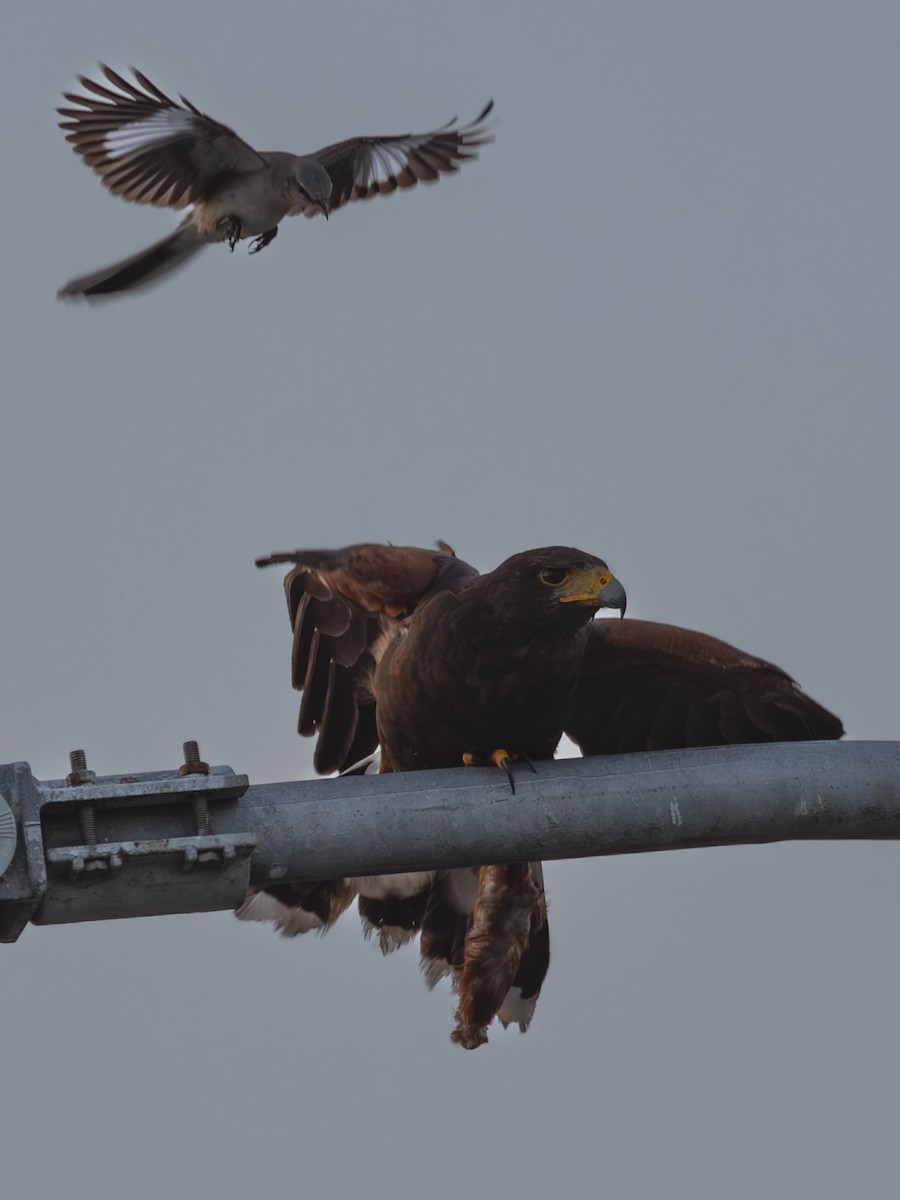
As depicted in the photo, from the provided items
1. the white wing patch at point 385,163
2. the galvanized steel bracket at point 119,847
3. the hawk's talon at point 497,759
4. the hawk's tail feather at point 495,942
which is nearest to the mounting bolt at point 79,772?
the galvanized steel bracket at point 119,847

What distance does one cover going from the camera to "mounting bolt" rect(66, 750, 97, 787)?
370 cm

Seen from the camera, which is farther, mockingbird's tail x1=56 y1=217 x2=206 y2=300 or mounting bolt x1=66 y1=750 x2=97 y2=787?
mockingbird's tail x1=56 y1=217 x2=206 y2=300

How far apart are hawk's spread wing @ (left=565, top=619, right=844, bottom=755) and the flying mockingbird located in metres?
2.38

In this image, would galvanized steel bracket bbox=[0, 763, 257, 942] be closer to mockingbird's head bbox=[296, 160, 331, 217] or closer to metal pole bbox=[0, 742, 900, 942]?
metal pole bbox=[0, 742, 900, 942]

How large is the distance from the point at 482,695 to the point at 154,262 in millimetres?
2859

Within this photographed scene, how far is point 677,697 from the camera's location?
21.0ft

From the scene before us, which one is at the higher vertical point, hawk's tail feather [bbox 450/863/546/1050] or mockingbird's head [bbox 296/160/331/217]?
mockingbird's head [bbox 296/160/331/217]

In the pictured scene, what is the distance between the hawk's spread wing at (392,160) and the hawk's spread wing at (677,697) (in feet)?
9.84

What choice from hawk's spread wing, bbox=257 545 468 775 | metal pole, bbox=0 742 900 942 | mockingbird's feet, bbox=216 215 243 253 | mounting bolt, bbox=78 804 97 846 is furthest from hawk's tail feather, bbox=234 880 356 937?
mockingbird's feet, bbox=216 215 243 253

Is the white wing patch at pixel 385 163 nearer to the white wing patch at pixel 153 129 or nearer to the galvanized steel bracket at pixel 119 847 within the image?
the white wing patch at pixel 153 129

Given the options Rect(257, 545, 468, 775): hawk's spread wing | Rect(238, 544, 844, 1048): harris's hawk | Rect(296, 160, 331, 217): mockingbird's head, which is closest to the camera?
Rect(238, 544, 844, 1048): harris's hawk

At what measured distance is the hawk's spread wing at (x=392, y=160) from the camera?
27.5ft

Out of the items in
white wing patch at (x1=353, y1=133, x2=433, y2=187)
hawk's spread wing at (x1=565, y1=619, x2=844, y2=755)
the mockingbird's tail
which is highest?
white wing patch at (x1=353, y1=133, x2=433, y2=187)

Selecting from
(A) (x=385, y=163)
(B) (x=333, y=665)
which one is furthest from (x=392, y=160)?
(B) (x=333, y=665)
